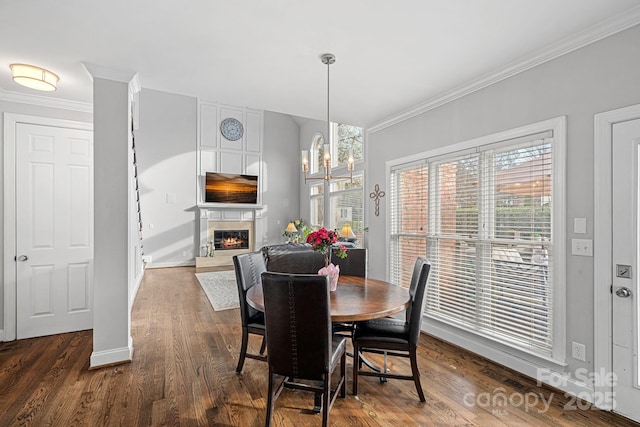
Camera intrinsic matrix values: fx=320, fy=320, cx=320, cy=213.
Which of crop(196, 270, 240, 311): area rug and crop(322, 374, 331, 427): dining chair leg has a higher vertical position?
crop(322, 374, 331, 427): dining chair leg

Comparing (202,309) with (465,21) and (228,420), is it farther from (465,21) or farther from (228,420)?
(465,21)

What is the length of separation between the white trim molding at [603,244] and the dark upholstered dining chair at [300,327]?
1843 millimetres

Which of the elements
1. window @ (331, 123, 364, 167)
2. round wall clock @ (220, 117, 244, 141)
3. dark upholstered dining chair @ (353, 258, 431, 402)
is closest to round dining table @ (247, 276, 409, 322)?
dark upholstered dining chair @ (353, 258, 431, 402)

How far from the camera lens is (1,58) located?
2.53 m

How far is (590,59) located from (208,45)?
107 inches

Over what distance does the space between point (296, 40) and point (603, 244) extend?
2.53m

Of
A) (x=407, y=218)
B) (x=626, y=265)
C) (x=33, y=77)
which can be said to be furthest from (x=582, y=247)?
(x=33, y=77)

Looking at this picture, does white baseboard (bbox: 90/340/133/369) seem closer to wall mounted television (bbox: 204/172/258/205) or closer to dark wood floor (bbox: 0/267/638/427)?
dark wood floor (bbox: 0/267/638/427)

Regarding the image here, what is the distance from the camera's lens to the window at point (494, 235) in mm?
2492

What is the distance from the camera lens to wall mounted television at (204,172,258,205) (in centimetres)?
848

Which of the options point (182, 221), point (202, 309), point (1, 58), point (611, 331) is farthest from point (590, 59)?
point (182, 221)

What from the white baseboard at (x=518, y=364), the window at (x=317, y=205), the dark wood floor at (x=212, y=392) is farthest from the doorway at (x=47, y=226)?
the window at (x=317, y=205)

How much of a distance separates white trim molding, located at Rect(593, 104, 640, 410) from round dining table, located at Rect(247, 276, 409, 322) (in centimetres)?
127

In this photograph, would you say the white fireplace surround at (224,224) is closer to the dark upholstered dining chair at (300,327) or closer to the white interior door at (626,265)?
the dark upholstered dining chair at (300,327)
